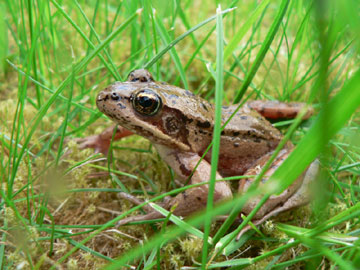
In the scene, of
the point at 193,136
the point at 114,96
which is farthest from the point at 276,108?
the point at 114,96

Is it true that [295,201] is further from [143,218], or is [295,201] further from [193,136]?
[143,218]

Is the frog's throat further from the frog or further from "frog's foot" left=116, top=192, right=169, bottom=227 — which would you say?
"frog's foot" left=116, top=192, right=169, bottom=227

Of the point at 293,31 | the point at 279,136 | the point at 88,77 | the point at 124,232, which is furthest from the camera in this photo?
the point at 293,31

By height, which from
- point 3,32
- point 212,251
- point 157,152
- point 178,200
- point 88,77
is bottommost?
point 212,251

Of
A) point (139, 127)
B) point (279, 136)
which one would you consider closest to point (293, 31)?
point (279, 136)

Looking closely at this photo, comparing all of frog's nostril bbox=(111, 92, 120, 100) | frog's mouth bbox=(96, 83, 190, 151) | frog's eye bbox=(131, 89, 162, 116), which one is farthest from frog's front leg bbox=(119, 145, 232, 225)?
frog's nostril bbox=(111, 92, 120, 100)

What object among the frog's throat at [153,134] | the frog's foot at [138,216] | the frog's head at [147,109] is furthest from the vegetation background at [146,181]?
the frog's throat at [153,134]

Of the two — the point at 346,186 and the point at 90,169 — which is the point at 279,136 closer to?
the point at 346,186

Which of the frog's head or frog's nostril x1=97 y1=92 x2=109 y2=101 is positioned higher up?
frog's nostril x1=97 y1=92 x2=109 y2=101
